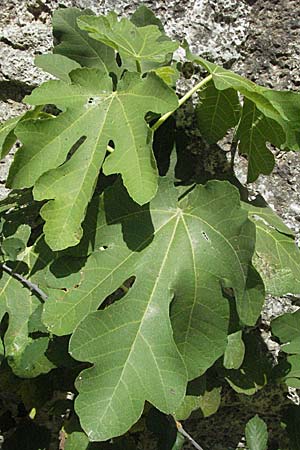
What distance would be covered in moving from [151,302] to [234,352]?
0.28 m

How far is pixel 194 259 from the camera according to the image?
136cm

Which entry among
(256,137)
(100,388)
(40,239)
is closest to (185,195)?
(256,137)

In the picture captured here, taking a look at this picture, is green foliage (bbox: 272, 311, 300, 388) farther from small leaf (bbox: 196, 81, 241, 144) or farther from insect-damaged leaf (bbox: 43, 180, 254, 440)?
small leaf (bbox: 196, 81, 241, 144)

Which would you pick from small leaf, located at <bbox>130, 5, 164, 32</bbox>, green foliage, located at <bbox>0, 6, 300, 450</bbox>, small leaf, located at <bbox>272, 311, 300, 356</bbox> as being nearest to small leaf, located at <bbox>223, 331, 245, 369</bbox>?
green foliage, located at <bbox>0, 6, 300, 450</bbox>

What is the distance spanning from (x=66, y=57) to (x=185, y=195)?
1.31ft

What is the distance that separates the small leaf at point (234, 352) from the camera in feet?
4.98

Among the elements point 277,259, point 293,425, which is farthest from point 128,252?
point 293,425

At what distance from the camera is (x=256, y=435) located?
63.3 inches

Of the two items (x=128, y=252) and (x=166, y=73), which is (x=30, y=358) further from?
(x=166, y=73)

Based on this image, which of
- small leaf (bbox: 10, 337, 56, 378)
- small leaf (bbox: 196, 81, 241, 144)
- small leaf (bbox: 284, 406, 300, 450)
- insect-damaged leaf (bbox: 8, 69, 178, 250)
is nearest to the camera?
insect-damaged leaf (bbox: 8, 69, 178, 250)

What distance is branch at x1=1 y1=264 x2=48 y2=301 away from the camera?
1.45m

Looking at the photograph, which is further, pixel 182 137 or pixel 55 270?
pixel 182 137

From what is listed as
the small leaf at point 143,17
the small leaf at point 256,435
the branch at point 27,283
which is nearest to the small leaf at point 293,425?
the small leaf at point 256,435

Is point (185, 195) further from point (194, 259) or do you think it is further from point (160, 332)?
point (160, 332)
